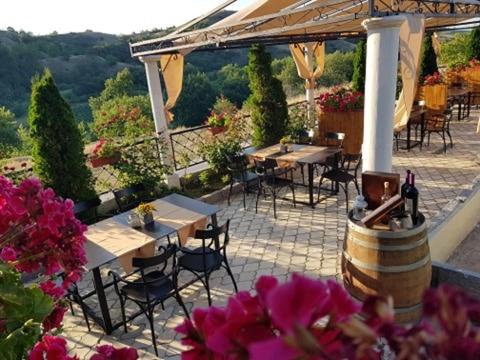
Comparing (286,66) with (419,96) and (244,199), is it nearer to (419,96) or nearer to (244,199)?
(419,96)

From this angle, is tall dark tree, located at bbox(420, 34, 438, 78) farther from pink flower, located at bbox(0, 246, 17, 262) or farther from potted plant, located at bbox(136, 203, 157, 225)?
pink flower, located at bbox(0, 246, 17, 262)

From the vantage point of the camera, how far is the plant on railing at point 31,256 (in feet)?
3.17

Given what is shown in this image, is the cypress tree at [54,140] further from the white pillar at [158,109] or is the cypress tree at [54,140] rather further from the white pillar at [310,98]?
the white pillar at [310,98]

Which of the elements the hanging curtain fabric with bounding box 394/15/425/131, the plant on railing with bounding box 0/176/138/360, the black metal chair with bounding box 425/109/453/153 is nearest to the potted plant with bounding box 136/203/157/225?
the plant on railing with bounding box 0/176/138/360

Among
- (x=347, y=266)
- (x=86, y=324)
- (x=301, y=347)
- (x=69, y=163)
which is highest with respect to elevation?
(x=301, y=347)

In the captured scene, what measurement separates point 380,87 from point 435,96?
7.40 meters

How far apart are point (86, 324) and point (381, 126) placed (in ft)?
11.7

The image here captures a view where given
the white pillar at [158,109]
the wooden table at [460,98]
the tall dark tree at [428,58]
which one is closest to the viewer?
the white pillar at [158,109]

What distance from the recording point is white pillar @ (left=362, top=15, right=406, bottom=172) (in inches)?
146

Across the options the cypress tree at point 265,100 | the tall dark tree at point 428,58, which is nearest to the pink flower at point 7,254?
the cypress tree at point 265,100

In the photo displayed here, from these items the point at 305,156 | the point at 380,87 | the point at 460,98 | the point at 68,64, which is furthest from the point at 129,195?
the point at 68,64

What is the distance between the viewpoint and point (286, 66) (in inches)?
1292

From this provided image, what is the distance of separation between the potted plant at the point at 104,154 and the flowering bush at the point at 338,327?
19.5 ft

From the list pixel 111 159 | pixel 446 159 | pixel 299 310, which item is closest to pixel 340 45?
pixel 446 159
